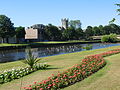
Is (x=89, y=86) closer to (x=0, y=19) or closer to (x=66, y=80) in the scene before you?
(x=66, y=80)

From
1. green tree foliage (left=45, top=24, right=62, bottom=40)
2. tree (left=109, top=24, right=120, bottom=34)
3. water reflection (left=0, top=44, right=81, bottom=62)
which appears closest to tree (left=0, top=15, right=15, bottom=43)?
water reflection (left=0, top=44, right=81, bottom=62)

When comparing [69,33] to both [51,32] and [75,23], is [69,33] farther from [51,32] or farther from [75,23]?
[75,23]

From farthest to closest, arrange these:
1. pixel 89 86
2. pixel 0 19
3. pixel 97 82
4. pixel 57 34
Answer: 1. pixel 57 34
2. pixel 0 19
3. pixel 97 82
4. pixel 89 86

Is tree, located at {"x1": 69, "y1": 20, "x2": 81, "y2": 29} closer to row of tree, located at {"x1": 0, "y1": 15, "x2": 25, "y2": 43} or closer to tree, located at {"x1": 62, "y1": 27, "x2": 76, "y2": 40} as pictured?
tree, located at {"x1": 62, "y1": 27, "x2": 76, "y2": 40}

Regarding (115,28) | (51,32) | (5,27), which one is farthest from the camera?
(115,28)

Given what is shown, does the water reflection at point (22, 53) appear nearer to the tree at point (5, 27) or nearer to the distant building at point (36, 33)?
the tree at point (5, 27)

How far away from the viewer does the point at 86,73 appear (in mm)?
10008

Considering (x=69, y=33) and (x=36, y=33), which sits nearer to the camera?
(x=69, y=33)

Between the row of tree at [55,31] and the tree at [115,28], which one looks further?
the tree at [115,28]

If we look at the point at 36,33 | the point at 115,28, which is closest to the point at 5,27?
the point at 36,33

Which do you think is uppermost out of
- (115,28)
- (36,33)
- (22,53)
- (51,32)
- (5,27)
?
(115,28)

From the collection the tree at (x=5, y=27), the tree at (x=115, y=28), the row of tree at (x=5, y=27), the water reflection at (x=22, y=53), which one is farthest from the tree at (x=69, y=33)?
the tree at (x=115, y=28)

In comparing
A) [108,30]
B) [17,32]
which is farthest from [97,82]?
[108,30]

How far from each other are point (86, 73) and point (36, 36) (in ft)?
356
